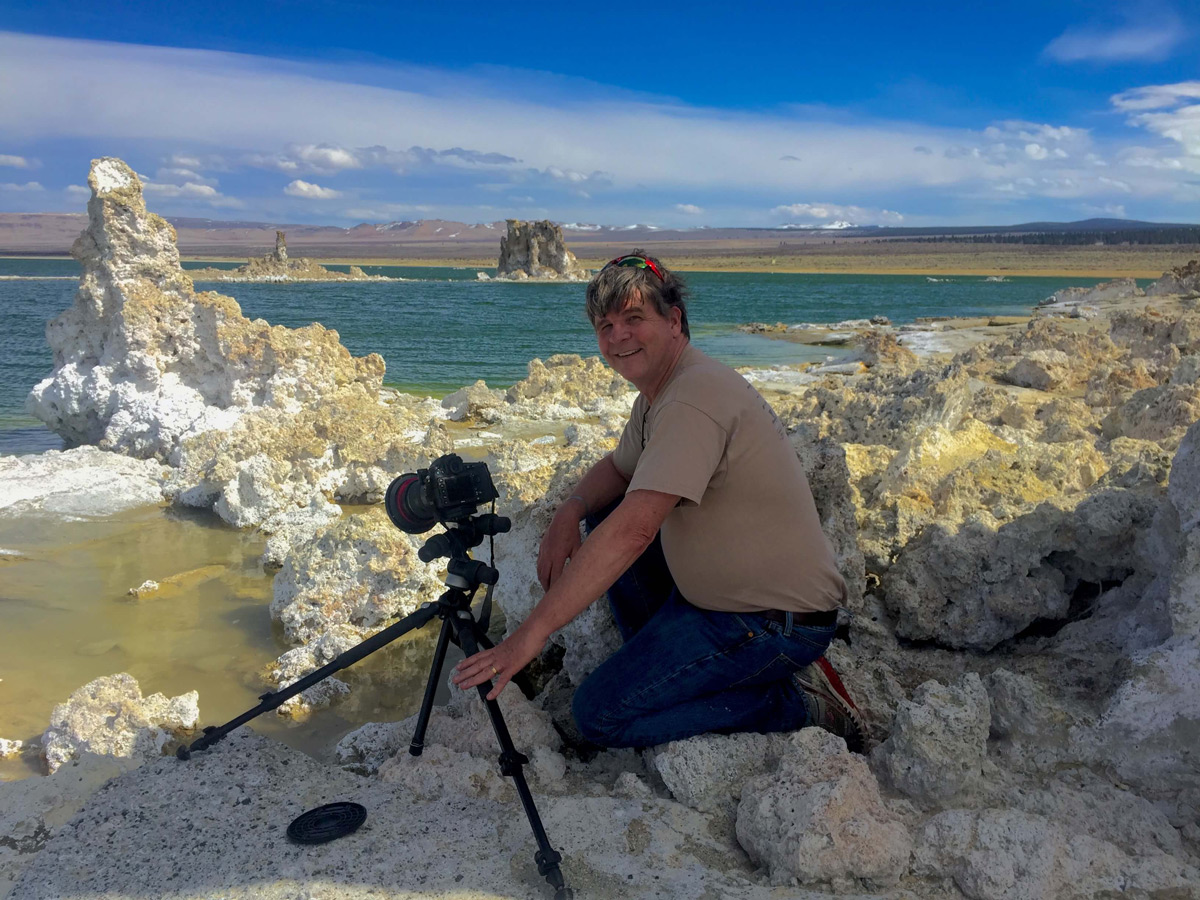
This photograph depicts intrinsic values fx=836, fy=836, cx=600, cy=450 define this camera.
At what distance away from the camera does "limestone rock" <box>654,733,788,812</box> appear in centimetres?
222

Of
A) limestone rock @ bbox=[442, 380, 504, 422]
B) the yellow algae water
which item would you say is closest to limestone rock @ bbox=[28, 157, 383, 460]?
the yellow algae water

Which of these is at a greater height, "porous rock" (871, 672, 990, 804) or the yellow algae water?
"porous rock" (871, 672, 990, 804)

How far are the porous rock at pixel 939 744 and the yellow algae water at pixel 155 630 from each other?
6.19ft

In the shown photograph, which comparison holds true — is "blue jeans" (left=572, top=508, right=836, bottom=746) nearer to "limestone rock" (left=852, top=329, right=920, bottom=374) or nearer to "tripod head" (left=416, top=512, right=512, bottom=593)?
"tripod head" (left=416, top=512, right=512, bottom=593)

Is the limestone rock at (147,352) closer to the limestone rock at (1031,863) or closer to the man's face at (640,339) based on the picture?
the man's face at (640,339)

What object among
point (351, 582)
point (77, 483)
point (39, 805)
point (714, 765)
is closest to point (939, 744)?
point (714, 765)

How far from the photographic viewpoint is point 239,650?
391 centimetres

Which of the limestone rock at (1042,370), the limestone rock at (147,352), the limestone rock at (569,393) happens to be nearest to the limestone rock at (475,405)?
the limestone rock at (569,393)

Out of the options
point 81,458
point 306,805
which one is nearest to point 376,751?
point 306,805

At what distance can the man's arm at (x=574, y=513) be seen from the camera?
2756mm

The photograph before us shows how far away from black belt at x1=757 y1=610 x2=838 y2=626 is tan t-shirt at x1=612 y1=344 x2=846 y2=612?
2 cm

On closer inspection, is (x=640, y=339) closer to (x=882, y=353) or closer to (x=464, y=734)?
(x=464, y=734)

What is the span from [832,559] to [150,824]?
1.98 meters

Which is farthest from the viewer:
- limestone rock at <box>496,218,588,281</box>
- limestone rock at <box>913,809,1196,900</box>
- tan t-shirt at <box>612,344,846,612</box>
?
limestone rock at <box>496,218,588,281</box>
